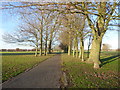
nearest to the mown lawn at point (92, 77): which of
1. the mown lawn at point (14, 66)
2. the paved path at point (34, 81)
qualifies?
the paved path at point (34, 81)

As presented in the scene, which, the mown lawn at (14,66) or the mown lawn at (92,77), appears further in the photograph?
the mown lawn at (14,66)

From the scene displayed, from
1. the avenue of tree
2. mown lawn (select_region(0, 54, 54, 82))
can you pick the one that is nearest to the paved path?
mown lawn (select_region(0, 54, 54, 82))

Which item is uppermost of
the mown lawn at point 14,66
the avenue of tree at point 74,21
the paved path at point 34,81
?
the avenue of tree at point 74,21

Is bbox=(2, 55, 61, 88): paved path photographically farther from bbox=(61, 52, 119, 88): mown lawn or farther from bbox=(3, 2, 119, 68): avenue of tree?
bbox=(3, 2, 119, 68): avenue of tree

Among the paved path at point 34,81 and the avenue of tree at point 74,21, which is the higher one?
the avenue of tree at point 74,21

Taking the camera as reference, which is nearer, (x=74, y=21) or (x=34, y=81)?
(x=34, y=81)

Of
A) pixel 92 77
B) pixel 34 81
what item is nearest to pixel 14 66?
pixel 34 81

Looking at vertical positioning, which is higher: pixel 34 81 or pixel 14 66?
pixel 34 81

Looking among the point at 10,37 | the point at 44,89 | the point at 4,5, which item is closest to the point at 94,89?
the point at 44,89

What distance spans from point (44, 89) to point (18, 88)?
1.04 meters

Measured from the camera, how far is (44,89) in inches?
152

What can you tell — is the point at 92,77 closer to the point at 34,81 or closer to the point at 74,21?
the point at 34,81

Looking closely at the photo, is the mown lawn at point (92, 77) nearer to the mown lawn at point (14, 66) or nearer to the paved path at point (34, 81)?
the paved path at point (34, 81)

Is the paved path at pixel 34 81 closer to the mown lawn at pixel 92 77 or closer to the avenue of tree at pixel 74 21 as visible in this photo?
the mown lawn at pixel 92 77
